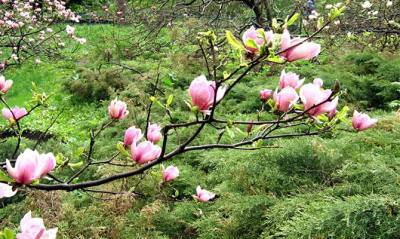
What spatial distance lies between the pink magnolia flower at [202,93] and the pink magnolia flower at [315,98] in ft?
0.75

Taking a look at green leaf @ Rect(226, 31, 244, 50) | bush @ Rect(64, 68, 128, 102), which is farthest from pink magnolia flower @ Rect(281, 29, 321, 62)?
bush @ Rect(64, 68, 128, 102)

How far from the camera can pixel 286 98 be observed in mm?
1187

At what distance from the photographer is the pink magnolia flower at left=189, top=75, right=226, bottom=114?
44.6 inches

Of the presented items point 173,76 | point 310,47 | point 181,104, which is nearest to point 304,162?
point 310,47

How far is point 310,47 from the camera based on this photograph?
110 centimetres

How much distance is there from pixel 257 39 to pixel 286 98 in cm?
18

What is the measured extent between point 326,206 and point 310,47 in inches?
47.8

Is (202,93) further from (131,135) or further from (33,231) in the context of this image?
(33,231)

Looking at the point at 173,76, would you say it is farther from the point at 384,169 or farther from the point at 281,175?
the point at 384,169

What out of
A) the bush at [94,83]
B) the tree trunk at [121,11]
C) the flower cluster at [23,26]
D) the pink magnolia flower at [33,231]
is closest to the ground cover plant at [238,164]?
the pink magnolia flower at [33,231]

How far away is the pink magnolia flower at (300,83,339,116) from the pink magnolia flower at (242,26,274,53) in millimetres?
166

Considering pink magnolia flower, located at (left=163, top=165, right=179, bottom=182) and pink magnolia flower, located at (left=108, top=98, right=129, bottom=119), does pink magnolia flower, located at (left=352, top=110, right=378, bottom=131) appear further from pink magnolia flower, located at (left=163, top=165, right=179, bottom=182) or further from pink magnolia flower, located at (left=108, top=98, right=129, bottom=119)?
pink magnolia flower, located at (left=108, top=98, right=129, bottom=119)

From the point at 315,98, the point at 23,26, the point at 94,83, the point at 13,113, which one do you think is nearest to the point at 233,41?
the point at 315,98

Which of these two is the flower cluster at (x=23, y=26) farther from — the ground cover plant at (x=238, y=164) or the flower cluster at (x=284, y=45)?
the flower cluster at (x=284, y=45)
